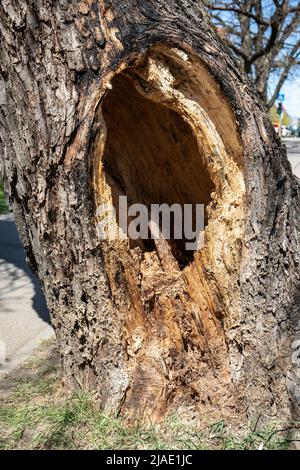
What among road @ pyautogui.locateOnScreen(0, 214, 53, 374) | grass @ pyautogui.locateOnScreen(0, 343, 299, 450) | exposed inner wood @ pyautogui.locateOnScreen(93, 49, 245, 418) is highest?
exposed inner wood @ pyautogui.locateOnScreen(93, 49, 245, 418)

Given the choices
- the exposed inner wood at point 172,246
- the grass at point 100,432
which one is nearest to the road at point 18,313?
the grass at point 100,432

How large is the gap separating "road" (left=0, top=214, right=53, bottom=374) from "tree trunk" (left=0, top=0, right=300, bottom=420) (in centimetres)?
127

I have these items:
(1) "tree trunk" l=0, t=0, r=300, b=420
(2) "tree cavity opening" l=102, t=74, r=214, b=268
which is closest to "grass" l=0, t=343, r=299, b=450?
(1) "tree trunk" l=0, t=0, r=300, b=420

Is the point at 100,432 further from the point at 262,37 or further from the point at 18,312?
the point at 262,37

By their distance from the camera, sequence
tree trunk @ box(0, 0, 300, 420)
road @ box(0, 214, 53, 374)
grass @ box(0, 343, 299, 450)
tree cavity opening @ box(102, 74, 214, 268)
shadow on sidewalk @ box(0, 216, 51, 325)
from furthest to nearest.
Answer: shadow on sidewalk @ box(0, 216, 51, 325)
road @ box(0, 214, 53, 374)
tree cavity opening @ box(102, 74, 214, 268)
grass @ box(0, 343, 299, 450)
tree trunk @ box(0, 0, 300, 420)

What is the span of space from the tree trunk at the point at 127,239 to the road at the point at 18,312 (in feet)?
4.28

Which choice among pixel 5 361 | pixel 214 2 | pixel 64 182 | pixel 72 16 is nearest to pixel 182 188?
pixel 64 182

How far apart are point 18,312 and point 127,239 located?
8.92 feet

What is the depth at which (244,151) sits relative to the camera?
9.02 ft

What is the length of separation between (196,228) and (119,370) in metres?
1.12

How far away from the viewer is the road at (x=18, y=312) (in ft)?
14.0

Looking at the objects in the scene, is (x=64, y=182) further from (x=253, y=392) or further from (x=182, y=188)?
(x=253, y=392)

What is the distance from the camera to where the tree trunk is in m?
2.56

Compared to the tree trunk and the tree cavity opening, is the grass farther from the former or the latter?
the tree cavity opening
